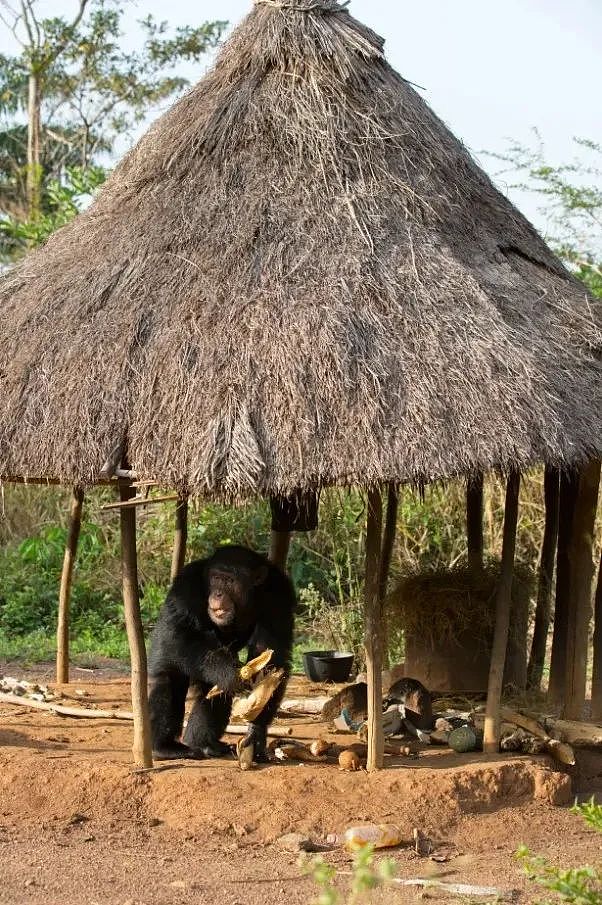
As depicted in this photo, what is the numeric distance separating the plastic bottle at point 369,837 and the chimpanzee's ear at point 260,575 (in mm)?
1600

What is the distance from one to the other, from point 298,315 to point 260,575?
5.20 feet

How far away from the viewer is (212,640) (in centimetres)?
675

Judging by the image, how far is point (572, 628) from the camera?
7.66 m

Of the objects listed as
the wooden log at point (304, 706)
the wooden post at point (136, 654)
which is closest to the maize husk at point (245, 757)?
the wooden post at point (136, 654)

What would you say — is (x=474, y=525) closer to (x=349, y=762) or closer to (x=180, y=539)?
(x=180, y=539)

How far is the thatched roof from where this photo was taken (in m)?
6.05

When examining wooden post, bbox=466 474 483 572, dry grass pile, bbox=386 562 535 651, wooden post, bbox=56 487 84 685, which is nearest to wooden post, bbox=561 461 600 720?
dry grass pile, bbox=386 562 535 651

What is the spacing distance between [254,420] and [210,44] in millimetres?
18186

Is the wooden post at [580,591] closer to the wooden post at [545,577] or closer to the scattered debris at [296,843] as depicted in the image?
the wooden post at [545,577]

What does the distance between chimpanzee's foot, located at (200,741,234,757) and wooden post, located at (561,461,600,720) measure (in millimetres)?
2364

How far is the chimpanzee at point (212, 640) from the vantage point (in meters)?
6.69


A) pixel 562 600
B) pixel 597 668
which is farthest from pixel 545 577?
pixel 597 668

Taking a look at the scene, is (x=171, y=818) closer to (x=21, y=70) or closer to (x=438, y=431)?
(x=438, y=431)

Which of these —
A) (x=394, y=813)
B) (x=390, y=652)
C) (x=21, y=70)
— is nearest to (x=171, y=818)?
(x=394, y=813)
